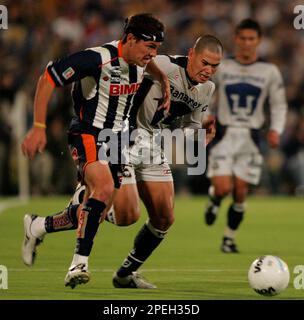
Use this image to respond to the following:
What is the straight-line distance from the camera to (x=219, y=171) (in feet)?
40.9

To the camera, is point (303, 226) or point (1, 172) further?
point (1, 172)

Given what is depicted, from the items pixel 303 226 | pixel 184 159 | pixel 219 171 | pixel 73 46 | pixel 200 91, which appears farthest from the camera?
pixel 73 46

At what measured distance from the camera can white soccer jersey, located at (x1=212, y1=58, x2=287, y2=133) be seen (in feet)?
41.3

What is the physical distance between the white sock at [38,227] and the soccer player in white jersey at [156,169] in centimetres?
1

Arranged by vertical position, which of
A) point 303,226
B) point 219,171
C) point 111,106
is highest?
point 111,106

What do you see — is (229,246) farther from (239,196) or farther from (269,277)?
(269,277)

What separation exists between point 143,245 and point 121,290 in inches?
17.7

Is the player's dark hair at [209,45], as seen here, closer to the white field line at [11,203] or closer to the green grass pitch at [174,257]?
the green grass pitch at [174,257]

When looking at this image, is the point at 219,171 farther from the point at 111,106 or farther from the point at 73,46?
the point at 73,46

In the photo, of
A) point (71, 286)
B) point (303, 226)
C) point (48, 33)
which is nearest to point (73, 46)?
point (48, 33)

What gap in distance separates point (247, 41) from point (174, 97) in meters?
3.55

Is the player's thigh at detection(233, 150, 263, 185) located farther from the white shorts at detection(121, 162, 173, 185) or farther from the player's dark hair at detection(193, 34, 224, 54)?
the player's dark hair at detection(193, 34, 224, 54)
